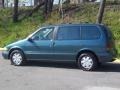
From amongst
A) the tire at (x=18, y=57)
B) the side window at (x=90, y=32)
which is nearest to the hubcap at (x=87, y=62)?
the side window at (x=90, y=32)

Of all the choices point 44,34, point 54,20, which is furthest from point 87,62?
point 54,20

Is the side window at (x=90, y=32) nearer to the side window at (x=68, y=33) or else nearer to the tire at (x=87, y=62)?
the side window at (x=68, y=33)

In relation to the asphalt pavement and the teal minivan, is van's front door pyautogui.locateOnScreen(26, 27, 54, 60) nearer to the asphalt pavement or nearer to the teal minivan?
the teal minivan

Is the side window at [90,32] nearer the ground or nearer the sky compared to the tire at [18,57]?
nearer the sky

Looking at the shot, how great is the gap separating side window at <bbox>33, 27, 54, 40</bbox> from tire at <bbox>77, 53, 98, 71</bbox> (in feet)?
5.04

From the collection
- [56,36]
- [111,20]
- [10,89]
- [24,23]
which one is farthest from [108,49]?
[24,23]

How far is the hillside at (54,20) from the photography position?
28.8 metres

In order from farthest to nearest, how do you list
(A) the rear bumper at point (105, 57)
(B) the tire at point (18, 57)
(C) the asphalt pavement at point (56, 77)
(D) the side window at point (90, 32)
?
1. (B) the tire at point (18, 57)
2. (D) the side window at point (90, 32)
3. (A) the rear bumper at point (105, 57)
4. (C) the asphalt pavement at point (56, 77)

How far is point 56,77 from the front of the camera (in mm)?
14344

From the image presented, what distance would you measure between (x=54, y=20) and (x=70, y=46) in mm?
15403

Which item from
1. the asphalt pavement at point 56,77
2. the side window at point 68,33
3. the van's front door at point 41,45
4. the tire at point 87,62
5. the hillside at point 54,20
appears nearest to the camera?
the asphalt pavement at point 56,77

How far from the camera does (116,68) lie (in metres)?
16.6

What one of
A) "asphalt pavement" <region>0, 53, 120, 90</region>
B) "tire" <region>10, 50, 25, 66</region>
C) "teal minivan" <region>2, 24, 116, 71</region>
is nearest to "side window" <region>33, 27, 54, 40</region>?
"teal minivan" <region>2, 24, 116, 71</region>

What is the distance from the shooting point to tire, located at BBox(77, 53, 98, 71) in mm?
15756
